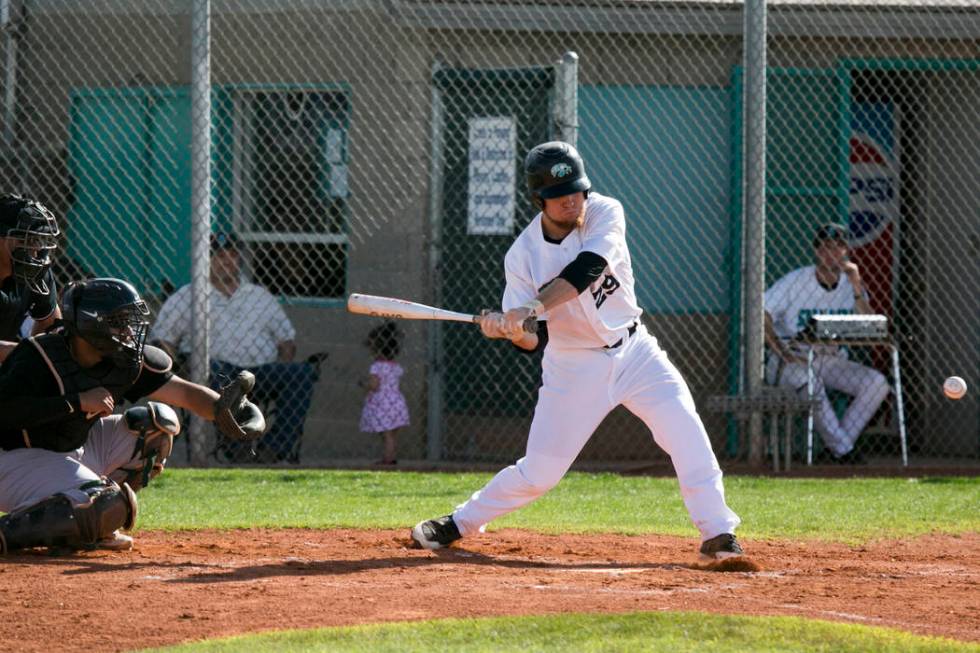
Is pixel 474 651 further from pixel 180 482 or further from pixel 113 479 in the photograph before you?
pixel 180 482

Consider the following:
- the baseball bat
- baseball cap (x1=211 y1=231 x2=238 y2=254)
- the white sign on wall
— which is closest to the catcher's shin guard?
the baseball bat

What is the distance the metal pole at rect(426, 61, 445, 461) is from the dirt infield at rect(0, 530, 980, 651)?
363 centimetres

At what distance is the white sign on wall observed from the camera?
10688 millimetres

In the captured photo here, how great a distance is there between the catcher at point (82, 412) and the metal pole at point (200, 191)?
3.54m

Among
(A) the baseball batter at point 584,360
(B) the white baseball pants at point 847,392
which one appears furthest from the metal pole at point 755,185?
(A) the baseball batter at point 584,360

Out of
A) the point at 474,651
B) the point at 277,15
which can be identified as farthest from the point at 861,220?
the point at 474,651

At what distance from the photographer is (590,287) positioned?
19.6ft

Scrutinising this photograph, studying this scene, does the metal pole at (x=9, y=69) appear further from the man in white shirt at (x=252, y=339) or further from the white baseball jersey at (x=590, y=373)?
the white baseball jersey at (x=590, y=373)

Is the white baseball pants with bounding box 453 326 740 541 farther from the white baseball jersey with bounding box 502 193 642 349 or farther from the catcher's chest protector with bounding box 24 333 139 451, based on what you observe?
the catcher's chest protector with bounding box 24 333 139 451

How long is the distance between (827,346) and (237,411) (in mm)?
5694

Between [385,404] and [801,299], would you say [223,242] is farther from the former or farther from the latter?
[801,299]

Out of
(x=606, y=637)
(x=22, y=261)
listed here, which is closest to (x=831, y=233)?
(x=22, y=261)

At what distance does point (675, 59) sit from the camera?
11156 millimetres

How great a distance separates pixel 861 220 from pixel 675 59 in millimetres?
2685
